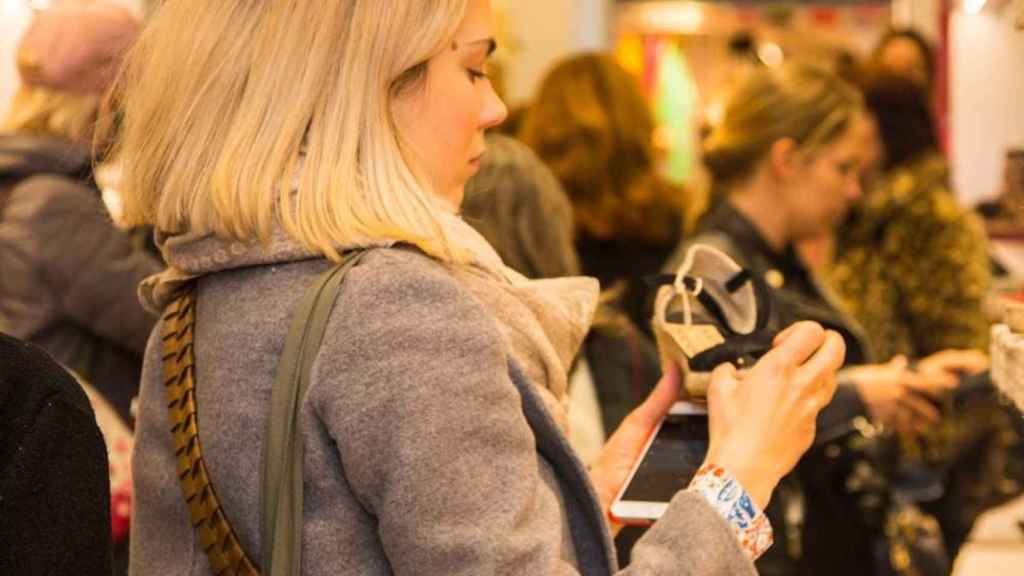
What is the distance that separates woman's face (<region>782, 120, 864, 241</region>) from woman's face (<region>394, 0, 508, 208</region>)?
192cm

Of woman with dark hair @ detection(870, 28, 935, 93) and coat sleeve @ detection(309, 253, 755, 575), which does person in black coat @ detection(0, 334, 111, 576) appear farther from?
woman with dark hair @ detection(870, 28, 935, 93)

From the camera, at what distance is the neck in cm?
354

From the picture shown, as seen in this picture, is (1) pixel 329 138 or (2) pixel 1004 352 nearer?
(1) pixel 329 138

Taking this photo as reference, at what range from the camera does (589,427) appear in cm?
316

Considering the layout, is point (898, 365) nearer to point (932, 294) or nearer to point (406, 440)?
point (932, 294)

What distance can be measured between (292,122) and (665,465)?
64 centimetres

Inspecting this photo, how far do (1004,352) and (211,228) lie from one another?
892mm

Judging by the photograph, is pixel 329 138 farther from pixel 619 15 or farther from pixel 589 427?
pixel 619 15

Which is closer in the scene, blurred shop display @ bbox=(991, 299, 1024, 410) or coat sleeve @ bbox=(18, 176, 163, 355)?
blurred shop display @ bbox=(991, 299, 1024, 410)

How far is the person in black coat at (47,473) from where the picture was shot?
4.09 feet

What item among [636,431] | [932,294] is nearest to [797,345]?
[636,431]

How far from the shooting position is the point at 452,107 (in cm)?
172

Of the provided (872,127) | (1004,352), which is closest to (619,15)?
(872,127)

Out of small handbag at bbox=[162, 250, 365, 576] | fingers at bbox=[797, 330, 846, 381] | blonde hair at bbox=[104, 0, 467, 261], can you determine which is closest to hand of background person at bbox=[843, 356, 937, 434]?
fingers at bbox=[797, 330, 846, 381]
